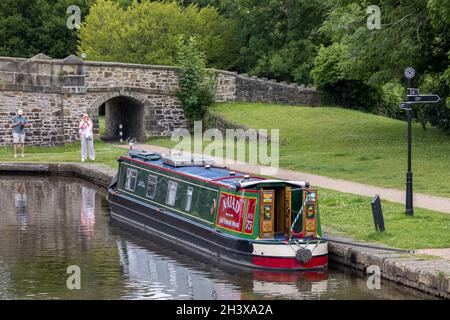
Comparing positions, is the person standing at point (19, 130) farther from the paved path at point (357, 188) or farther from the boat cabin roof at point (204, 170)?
the boat cabin roof at point (204, 170)

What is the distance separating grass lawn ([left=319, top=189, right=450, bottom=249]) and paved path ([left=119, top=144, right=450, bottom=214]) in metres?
0.58

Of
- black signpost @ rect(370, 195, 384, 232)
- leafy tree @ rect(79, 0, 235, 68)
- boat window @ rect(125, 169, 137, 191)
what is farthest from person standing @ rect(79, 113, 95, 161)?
leafy tree @ rect(79, 0, 235, 68)

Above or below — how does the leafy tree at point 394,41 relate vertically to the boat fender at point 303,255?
above

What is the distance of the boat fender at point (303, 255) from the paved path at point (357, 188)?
404 centimetres

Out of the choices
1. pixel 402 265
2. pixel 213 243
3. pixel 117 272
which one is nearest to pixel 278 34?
pixel 213 243

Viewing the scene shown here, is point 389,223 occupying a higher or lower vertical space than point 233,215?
lower

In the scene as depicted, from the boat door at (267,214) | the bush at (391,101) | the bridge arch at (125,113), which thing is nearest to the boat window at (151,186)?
the boat door at (267,214)

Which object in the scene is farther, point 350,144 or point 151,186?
point 350,144

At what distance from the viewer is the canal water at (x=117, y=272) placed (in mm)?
16223

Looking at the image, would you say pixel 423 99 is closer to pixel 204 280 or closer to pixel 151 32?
pixel 204 280

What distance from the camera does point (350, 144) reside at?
3206 cm

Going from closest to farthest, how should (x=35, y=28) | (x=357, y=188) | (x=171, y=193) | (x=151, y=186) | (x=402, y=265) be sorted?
(x=402, y=265) → (x=171, y=193) → (x=151, y=186) → (x=357, y=188) → (x=35, y=28)

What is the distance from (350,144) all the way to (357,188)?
324 inches

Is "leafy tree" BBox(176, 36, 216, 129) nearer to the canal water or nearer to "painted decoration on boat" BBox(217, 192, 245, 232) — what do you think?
the canal water
